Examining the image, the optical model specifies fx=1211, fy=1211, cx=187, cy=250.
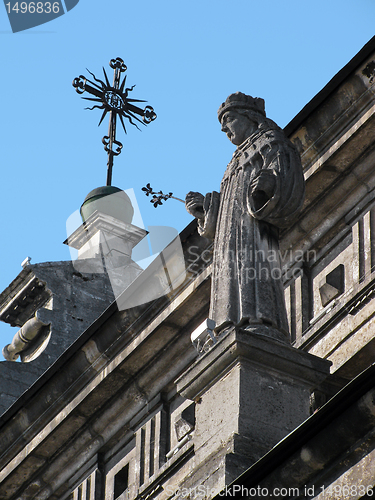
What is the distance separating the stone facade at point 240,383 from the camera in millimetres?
6273

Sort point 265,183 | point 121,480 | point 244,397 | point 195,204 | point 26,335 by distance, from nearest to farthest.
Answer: point 244,397
point 265,183
point 195,204
point 121,480
point 26,335

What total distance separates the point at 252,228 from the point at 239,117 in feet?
3.64

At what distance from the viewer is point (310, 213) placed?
407 inches

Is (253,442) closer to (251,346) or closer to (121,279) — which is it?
(251,346)

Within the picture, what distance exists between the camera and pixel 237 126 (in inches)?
Answer: 360

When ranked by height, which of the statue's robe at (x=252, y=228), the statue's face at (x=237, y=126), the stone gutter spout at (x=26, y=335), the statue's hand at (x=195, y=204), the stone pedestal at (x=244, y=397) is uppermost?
the stone gutter spout at (x=26, y=335)

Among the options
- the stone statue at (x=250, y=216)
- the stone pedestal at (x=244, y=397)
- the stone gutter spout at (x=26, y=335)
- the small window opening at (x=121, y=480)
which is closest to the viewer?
the stone pedestal at (x=244, y=397)

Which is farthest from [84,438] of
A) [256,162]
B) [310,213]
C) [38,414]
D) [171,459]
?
[256,162]

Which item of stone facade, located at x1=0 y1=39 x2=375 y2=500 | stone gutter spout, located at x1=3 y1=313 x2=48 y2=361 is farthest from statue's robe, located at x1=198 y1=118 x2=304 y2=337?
stone gutter spout, located at x1=3 y1=313 x2=48 y2=361

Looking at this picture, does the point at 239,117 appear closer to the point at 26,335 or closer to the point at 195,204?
the point at 195,204

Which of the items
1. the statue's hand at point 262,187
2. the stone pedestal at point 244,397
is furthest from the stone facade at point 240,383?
the statue's hand at point 262,187

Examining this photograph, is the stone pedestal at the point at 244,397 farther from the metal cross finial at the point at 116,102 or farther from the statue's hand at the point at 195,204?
the metal cross finial at the point at 116,102

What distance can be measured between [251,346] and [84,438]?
16.9 ft

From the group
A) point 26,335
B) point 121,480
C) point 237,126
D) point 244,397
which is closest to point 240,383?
point 244,397
